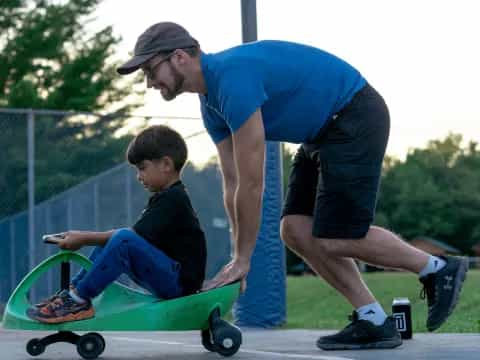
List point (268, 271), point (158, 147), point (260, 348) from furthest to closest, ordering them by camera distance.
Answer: point (268, 271) → point (260, 348) → point (158, 147)

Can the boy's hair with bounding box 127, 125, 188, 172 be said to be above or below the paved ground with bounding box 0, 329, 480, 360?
above

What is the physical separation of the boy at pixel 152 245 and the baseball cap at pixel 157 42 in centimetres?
47

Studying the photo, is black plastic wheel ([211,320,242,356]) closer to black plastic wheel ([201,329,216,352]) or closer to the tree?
black plastic wheel ([201,329,216,352])

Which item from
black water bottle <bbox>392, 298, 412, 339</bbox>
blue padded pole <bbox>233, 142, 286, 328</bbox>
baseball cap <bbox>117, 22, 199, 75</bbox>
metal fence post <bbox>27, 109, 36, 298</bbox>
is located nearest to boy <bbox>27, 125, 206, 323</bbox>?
baseball cap <bbox>117, 22, 199, 75</bbox>

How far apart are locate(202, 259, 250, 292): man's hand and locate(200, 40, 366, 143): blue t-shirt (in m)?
0.56

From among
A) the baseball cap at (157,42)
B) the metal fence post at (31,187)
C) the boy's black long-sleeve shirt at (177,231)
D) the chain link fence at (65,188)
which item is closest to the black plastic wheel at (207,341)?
the boy's black long-sleeve shirt at (177,231)

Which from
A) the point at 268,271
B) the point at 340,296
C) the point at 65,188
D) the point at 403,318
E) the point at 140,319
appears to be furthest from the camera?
the point at 340,296

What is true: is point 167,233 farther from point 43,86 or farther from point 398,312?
point 43,86

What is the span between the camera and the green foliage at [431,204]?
87.0 metres

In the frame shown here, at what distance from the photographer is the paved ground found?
4789 mm

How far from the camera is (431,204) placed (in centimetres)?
8938

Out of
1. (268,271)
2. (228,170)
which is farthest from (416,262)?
(268,271)

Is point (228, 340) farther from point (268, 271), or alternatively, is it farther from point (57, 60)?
point (57, 60)

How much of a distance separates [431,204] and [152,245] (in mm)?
85898
